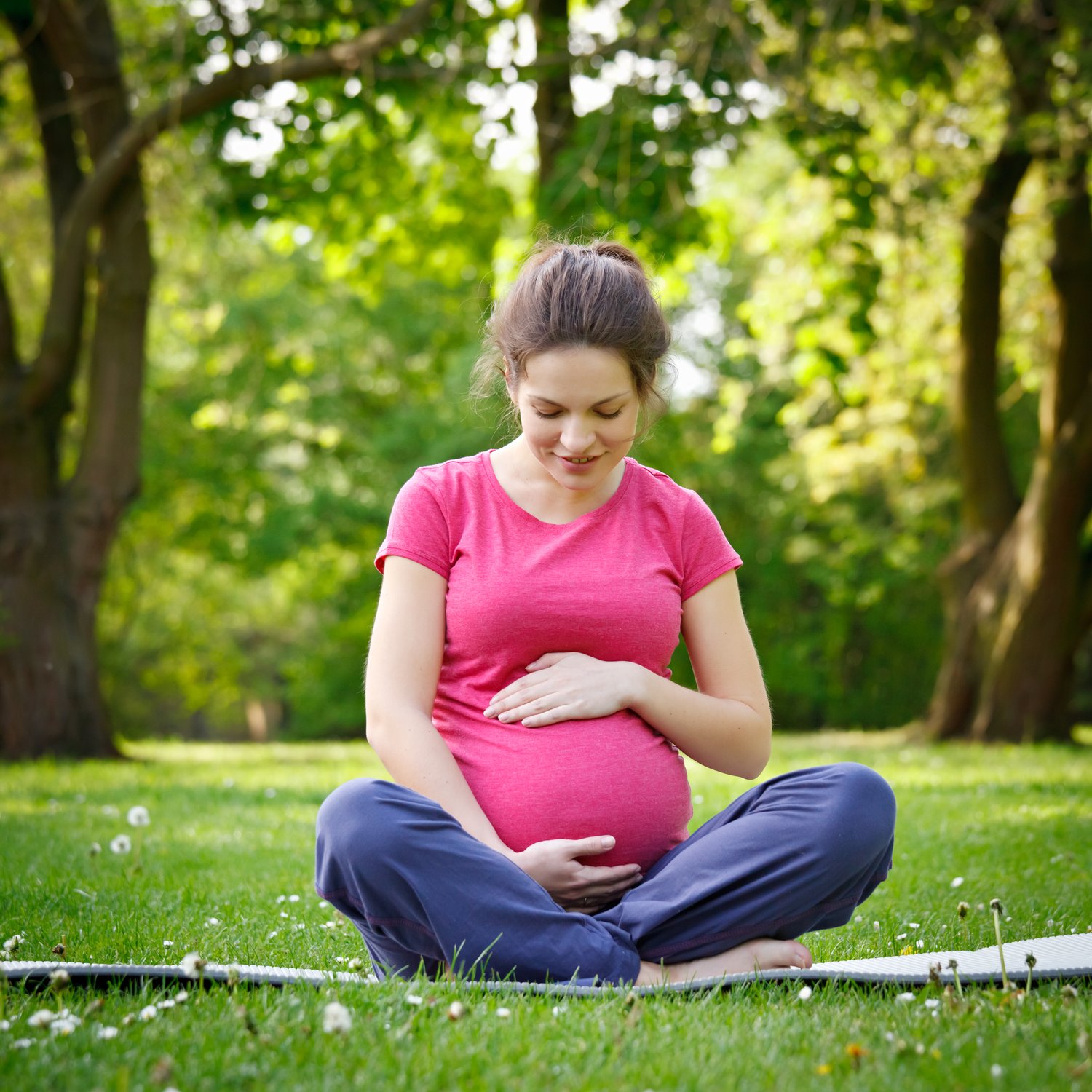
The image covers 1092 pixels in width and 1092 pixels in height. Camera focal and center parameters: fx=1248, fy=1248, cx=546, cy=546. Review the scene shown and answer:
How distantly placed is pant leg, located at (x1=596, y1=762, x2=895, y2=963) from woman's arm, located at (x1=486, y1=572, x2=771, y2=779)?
203mm

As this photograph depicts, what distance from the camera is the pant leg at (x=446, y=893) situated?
239 cm

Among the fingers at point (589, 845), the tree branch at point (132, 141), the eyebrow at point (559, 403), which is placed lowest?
the fingers at point (589, 845)

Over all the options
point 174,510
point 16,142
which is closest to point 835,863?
point 16,142

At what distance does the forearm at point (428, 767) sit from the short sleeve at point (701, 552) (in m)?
0.72

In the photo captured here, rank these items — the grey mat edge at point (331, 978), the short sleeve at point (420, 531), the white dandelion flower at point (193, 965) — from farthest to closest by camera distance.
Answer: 1. the short sleeve at point (420, 531)
2. the grey mat edge at point (331, 978)
3. the white dandelion flower at point (193, 965)

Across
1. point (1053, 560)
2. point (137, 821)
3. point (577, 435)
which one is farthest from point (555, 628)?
point (1053, 560)

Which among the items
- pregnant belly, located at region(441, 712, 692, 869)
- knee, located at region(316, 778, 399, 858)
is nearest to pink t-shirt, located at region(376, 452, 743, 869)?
pregnant belly, located at region(441, 712, 692, 869)

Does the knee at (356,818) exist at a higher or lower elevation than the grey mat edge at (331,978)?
higher

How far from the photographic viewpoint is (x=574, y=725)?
8.87 feet

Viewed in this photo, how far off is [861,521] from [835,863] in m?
16.0

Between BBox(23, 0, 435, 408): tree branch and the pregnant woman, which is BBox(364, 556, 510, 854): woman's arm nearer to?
the pregnant woman

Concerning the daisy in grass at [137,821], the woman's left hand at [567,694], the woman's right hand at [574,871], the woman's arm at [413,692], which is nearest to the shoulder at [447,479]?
the woman's arm at [413,692]

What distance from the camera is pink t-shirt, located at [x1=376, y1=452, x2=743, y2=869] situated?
2.68m

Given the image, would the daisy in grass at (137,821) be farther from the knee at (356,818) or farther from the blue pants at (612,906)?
the knee at (356,818)
